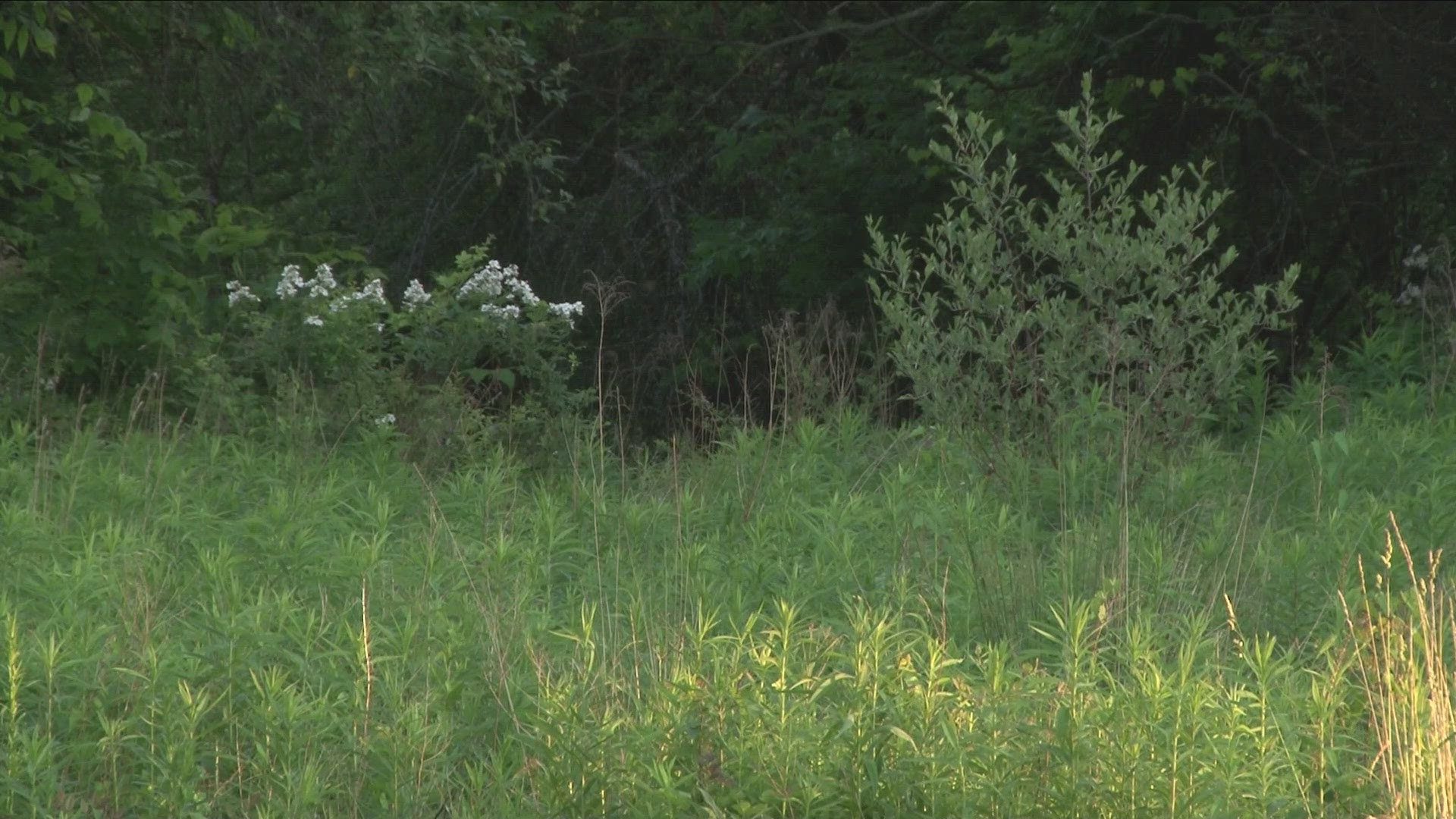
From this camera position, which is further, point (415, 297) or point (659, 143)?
point (659, 143)

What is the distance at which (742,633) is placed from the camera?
15.2ft

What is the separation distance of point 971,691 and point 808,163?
33.2 feet

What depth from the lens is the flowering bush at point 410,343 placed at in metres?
8.72

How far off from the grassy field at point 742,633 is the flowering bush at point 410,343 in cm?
102

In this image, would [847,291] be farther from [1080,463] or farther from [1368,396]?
[1080,463]

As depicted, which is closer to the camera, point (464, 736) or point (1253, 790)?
point (1253, 790)

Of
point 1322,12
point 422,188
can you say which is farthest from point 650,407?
point 1322,12

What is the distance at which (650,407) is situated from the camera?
1378cm

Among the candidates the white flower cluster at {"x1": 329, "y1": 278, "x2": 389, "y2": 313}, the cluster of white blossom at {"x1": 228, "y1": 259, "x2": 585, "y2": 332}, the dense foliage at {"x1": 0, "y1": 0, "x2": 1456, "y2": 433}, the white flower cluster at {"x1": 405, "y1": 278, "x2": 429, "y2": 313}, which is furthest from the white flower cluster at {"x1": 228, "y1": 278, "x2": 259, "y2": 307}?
the white flower cluster at {"x1": 405, "y1": 278, "x2": 429, "y2": 313}

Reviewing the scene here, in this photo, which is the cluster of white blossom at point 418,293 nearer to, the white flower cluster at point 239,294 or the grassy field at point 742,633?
the white flower cluster at point 239,294

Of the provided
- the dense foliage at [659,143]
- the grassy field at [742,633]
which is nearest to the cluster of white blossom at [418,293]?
the dense foliage at [659,143]

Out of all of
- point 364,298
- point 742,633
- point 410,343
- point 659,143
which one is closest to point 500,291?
point 410,343

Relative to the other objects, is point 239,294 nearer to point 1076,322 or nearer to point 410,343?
point 410,343

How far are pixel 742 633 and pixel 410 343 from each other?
197 inches
